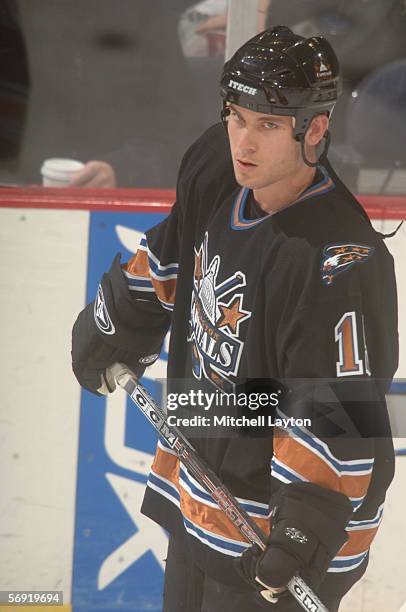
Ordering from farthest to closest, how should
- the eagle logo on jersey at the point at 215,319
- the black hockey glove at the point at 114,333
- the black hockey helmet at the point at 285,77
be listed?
the black hockey glove at the point at 114,333, the eagle logo on jersey at the point at 215,319, the black hockey helmet at the point at 285,77

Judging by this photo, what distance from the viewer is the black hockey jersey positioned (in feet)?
4.75

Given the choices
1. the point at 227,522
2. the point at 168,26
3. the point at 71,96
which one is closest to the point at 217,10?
the point at 168,26

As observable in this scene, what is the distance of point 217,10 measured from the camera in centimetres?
218

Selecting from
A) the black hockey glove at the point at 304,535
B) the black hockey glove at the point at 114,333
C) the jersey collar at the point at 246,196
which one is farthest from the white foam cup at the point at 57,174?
the black hockey glove at the point at 304,535

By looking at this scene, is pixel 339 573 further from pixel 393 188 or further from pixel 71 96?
pixel 71 96

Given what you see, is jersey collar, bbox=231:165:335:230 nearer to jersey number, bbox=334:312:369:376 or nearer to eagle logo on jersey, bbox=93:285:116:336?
jersey number, bbox=334:312:369:376

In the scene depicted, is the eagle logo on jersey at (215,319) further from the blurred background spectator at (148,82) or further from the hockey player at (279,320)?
the blurred background spectator at (148,82)

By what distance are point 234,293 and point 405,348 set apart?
55cm

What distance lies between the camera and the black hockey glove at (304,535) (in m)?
1.42

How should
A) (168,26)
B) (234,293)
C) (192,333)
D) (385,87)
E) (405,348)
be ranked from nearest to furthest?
(234,293)
(192,333)
(405,348)
(385,87)
(168,26)

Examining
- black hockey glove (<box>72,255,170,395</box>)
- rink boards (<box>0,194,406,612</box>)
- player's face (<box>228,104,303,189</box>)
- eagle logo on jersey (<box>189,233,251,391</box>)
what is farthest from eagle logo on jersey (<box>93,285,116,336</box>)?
player's face (<box>228,104,303,189</box>)

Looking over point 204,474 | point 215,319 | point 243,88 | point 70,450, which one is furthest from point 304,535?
point 70,450

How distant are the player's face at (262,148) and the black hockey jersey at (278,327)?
54 millimetres

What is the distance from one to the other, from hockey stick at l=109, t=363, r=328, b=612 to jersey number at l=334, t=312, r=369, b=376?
269 mm
